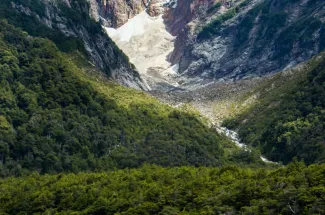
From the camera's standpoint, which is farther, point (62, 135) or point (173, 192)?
point (62, 135)

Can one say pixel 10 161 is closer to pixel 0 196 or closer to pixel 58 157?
pixel 58 157

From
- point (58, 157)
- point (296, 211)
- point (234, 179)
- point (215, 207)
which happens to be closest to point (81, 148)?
point (58, 157)

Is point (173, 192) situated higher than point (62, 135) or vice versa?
point (62, 135)

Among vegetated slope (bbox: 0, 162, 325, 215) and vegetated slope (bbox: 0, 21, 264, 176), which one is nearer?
vegetated slope (bbox: 0, 162, 325, 215)

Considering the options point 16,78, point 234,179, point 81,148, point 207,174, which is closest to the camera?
point 234,179

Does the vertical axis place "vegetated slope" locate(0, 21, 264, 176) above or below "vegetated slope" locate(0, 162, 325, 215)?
above

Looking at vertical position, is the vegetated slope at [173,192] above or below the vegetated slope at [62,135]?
below

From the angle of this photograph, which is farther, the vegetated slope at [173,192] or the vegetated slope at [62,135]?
the vegetated slope at [62,135]

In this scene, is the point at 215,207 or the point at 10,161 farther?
the point at 10,161
